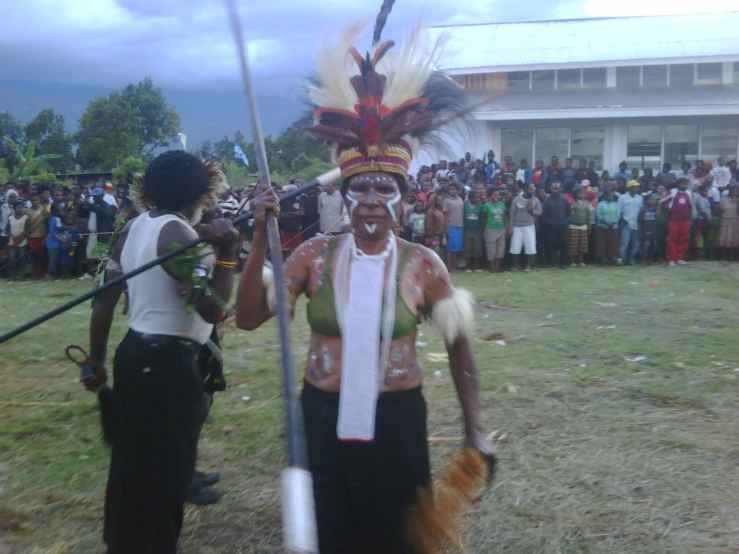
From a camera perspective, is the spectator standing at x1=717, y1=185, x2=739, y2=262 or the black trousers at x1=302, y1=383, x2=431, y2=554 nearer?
the black trousers at x1=302, y1=383, x2=431, y2=554

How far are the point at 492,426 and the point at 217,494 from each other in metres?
2.02

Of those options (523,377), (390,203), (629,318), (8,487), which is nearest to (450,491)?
(390,203)

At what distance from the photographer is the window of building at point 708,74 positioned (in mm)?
25438

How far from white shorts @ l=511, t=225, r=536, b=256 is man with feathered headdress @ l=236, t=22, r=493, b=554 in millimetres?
11427

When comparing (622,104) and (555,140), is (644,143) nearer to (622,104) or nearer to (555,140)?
(622,104)

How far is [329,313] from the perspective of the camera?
262 cm

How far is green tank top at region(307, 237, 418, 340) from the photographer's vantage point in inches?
103

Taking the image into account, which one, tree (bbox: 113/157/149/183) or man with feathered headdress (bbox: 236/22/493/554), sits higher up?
tree (bbox: 113/157/149/183)

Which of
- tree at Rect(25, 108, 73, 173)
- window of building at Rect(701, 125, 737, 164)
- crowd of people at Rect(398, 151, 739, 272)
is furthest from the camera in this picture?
tree at Rect(25, 108, 73, 173)

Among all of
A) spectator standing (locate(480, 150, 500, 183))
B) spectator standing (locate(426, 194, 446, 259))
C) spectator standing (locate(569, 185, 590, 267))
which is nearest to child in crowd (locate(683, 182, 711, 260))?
spectator standing (locate(569, 185, 590, 267))

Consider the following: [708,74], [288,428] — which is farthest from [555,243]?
[708,74]

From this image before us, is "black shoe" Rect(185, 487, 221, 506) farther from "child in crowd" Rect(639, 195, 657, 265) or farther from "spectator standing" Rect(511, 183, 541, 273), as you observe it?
"child in crowd" Rect(639, 195, 657, 265)

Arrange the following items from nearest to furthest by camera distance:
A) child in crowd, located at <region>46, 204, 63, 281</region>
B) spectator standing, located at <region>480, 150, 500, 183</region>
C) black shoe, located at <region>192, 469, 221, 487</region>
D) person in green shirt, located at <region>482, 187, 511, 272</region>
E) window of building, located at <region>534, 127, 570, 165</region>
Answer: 1. black shoe, located at <region>192, 469, 221, 487</region>
2. child in crowd, located at <region>46, 204, 63, 281</region>
3. person in green shirt, located at <region>482, 187, 511, 272</region>
4. spectator standing, located at <region>480, 150, 500, 183</region>
5. window of building, located at <region>534, 127, 570, 165</region>

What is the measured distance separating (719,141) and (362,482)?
26019 mm
